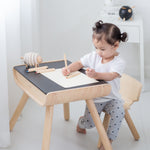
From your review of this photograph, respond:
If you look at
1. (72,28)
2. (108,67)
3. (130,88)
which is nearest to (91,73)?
(108,67)

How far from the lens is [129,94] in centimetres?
209

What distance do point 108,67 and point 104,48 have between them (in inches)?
4.7

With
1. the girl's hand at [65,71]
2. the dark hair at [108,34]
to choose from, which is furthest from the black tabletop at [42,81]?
the dark hair at [108,34]

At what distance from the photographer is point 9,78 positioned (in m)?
2.22

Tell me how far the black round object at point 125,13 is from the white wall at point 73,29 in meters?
0.27

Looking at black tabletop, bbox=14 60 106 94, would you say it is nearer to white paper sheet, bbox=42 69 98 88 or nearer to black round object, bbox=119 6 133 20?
white paper sheet, bbox=42 69 98 88

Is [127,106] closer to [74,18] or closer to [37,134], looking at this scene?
[37,134]

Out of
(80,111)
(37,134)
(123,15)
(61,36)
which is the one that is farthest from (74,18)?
(37,134)

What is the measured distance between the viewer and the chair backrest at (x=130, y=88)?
2021 millimetres

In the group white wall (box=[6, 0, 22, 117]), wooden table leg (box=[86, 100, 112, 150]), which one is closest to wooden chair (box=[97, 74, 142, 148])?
wooden table leg (box=[86, 100, 112, 150])

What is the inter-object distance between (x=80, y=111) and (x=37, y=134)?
452mm

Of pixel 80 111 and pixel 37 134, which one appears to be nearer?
pixel 37 134

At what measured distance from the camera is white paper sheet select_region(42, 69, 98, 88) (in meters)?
1.72

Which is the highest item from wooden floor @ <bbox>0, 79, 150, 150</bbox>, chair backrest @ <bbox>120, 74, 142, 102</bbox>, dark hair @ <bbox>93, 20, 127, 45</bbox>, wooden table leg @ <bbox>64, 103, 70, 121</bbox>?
dark hair @ <bbox>93, 20, 127, 45</bbox>
